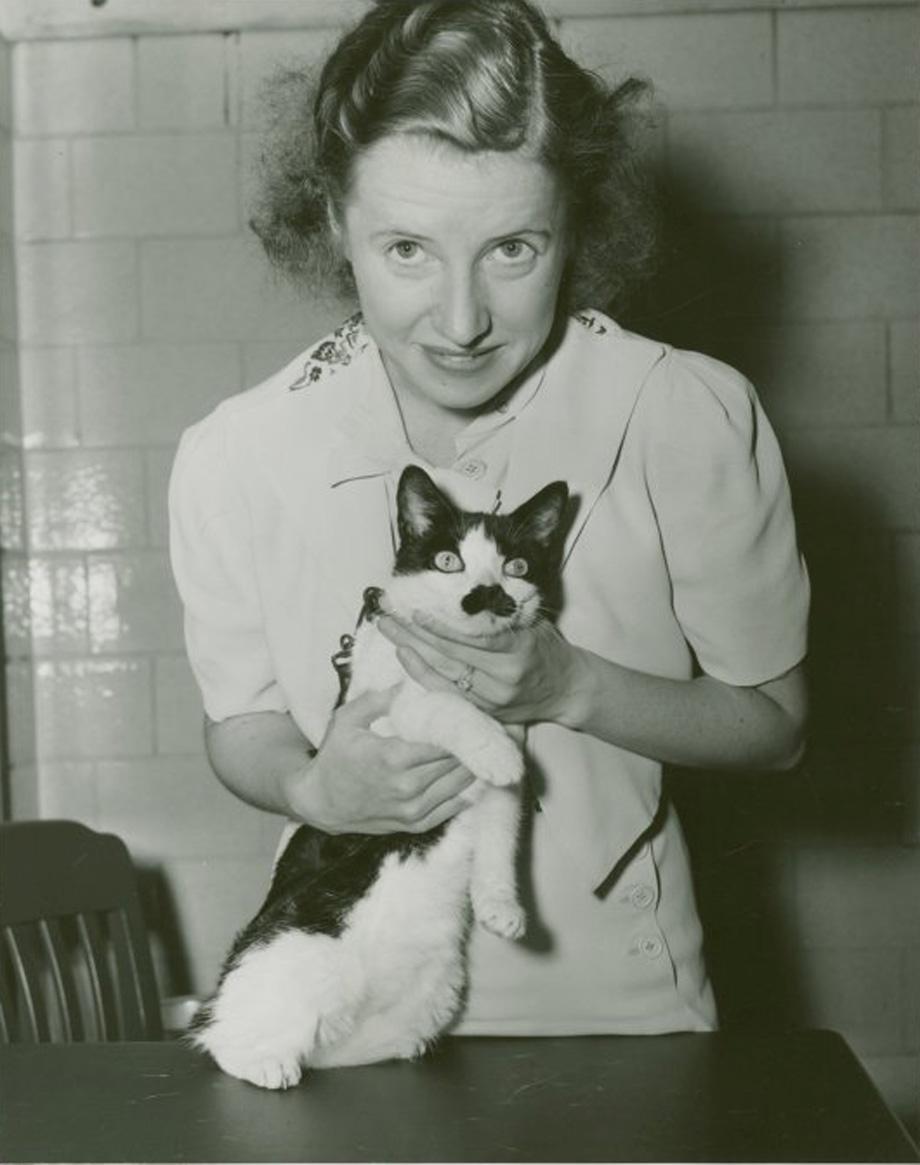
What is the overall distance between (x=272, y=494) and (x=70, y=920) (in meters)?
0.51

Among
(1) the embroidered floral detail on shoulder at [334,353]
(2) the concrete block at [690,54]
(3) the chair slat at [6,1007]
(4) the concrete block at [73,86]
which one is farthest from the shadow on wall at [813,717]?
(3) the chair slat at [6,1007]

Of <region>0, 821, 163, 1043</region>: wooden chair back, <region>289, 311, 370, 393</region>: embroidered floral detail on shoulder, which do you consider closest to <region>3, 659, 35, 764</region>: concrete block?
<region>0, 821, 163, 1043</region>: wooden chair back

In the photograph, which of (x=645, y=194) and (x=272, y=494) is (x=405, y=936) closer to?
(x=272, y=494)

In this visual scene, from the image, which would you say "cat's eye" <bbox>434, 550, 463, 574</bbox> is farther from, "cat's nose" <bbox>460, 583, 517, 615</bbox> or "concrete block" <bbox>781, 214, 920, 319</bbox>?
"concrete block" <bbox>781, 214, 920, 319</bbox>

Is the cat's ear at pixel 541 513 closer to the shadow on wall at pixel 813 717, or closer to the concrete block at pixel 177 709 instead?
the shadow on wall at pixel 813 717

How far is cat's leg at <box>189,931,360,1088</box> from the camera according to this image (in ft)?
3.16

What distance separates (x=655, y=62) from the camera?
57.4 inches

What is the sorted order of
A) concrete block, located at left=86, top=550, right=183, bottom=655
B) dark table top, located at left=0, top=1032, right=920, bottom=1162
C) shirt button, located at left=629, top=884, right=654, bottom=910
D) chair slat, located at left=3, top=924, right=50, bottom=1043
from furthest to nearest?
concrete block, located at left=86, top=550, right=183, bottom=655, chair slat, located at left=3, top=924, right=50, bottom=1043, shirt button, located at left=629, top=884, right=654, bottom=910, dark table top, located at left=0, top=1032, right=920, bottom=1162

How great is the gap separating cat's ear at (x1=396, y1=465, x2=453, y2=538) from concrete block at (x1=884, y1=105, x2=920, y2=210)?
69 cm

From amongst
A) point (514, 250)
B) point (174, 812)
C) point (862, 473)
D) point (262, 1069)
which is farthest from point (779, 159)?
point (262, 1069)

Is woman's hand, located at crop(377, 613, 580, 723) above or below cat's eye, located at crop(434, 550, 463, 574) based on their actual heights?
below

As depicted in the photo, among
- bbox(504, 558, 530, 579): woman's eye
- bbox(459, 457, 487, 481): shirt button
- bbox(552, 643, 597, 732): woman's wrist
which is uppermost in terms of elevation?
bbox(459, 457, 487, 481): shirt button

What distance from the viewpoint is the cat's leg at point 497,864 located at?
1.01 m

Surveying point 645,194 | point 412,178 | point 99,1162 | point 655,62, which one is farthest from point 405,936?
point 655,62
